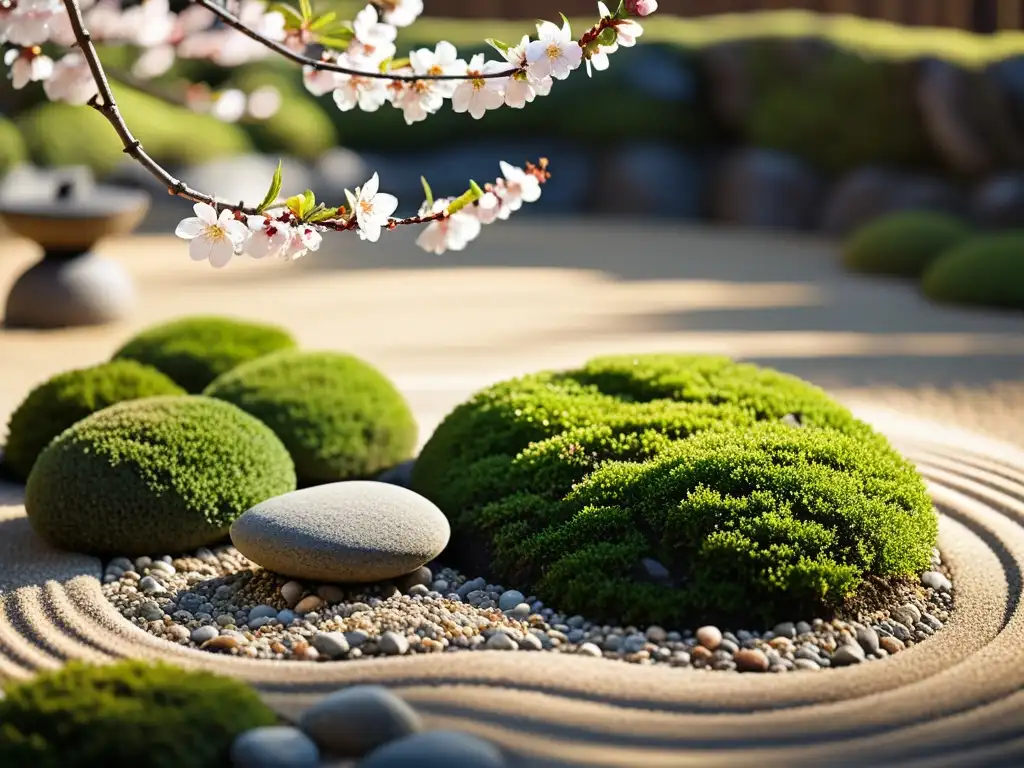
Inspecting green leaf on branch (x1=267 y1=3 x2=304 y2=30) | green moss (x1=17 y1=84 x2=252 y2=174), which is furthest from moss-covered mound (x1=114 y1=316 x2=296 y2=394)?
green moss (x1=17 y1=84 x2=252 y2=174)

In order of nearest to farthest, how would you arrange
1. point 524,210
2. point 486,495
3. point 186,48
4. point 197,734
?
point 197,734 < point 486,495 < point 186,48 < point 524,210

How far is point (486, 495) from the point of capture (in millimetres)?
3982

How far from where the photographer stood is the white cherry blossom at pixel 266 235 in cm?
304

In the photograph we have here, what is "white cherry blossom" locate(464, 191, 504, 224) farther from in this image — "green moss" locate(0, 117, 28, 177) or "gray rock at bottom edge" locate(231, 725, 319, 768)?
"green moss" locate(0, 117, 28, 177)

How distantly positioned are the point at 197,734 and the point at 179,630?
0.90 metres

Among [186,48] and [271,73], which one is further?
[271,73]

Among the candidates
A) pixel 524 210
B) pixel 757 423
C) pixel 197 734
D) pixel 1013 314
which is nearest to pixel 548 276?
pixel 1013 314

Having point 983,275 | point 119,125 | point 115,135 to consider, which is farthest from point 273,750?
point 115,135

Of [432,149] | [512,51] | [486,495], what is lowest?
[486,495]

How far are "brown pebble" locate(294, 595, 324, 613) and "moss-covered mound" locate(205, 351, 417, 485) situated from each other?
1071mm

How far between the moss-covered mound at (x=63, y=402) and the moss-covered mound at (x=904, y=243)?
6.79 m

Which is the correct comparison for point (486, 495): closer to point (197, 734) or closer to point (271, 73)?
point (197, 734)

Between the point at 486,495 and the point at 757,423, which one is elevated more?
the point at 757,423

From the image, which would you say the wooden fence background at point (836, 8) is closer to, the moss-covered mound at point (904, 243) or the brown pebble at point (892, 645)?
the moss-covered mound at point (904, 243)
